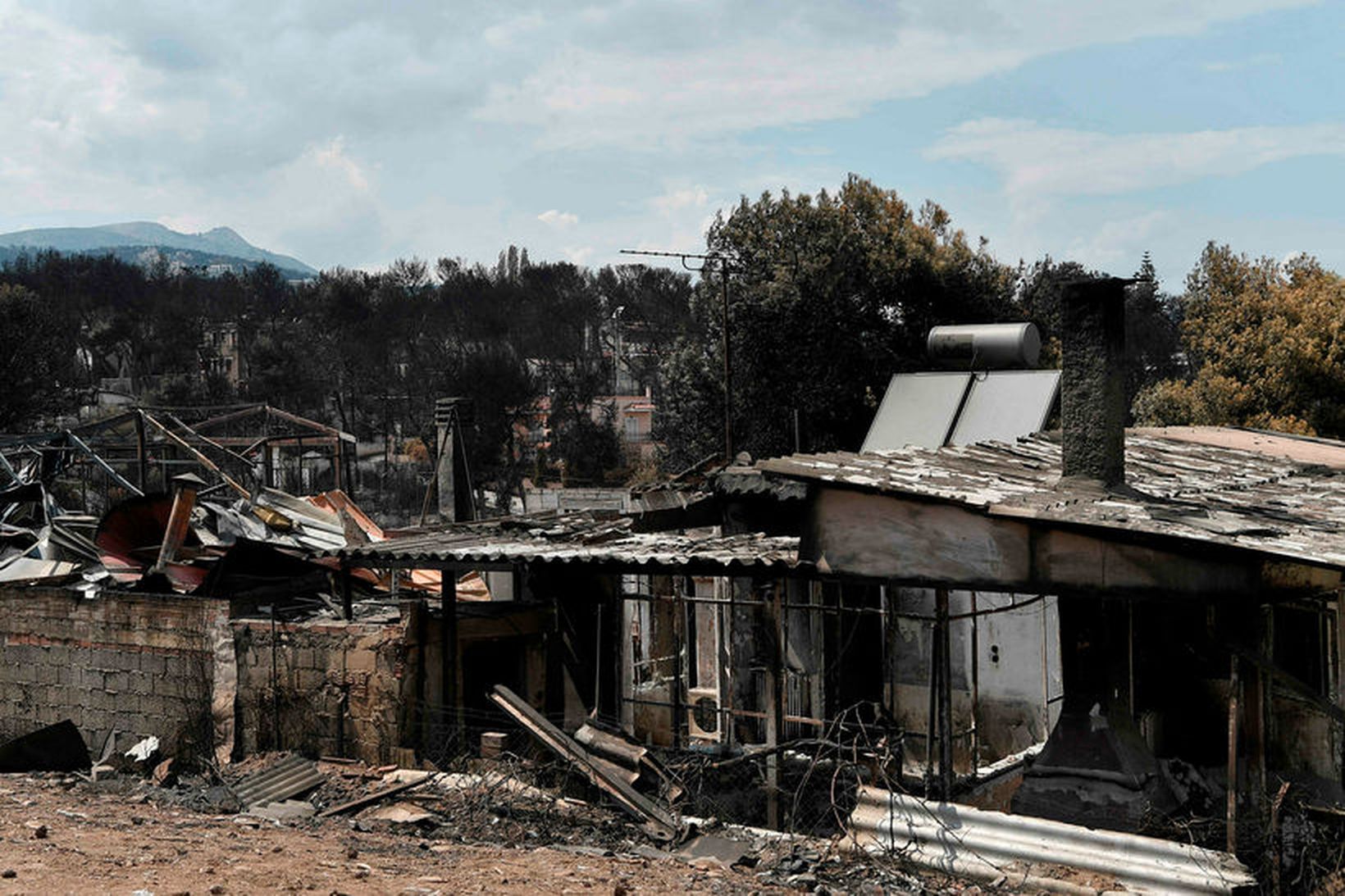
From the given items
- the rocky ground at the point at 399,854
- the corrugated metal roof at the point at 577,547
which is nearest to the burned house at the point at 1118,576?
the corrugated metal roof at the point at 577,547

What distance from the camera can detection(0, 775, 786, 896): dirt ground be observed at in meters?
8.18

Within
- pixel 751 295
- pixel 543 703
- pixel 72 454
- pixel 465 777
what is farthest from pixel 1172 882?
pixel 751 295

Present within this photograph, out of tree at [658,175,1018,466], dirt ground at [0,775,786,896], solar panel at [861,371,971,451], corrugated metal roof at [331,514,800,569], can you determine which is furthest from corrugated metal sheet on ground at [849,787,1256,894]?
tree at [658,175,1018,466]

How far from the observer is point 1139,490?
1009 centimetres

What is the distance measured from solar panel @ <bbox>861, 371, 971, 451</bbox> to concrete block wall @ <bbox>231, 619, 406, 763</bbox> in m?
6.91

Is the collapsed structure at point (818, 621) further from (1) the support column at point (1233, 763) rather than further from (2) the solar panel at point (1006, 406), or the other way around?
(2) the solar panel at point (1006, 406)

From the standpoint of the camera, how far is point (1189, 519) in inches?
339

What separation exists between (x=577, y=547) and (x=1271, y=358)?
16067 millimetres

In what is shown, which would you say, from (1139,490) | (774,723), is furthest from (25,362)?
(1139,490)

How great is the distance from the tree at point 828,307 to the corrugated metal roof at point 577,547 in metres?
15.5

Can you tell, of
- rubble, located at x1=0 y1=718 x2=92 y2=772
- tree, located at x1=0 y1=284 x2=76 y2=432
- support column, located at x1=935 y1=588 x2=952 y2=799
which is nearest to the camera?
support column, located at x1=935 y1=588 x2=952 y2=799

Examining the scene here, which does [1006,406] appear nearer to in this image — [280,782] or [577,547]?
[577,547]

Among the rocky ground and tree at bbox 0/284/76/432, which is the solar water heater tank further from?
tree at bbox 0/284/76/432

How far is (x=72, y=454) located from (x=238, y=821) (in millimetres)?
12108
